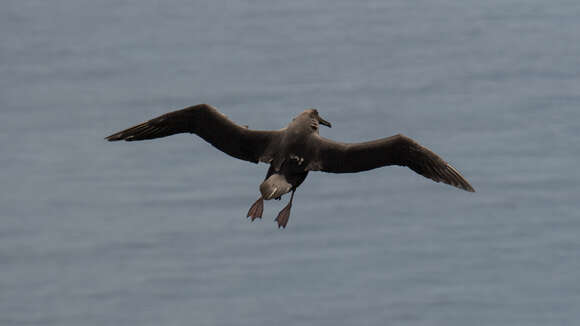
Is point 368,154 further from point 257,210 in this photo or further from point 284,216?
point 257,210

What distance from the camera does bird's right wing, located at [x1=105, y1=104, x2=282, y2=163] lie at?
31.0 m

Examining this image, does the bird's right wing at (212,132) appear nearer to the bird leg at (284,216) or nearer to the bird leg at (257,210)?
the bird leg at (257,210)

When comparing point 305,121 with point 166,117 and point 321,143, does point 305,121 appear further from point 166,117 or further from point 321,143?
point 166,117

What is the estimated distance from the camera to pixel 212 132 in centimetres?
3158

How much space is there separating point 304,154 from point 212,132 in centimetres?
206

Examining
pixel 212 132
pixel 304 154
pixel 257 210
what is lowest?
→ pixel 257 210

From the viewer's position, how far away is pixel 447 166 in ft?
99.5

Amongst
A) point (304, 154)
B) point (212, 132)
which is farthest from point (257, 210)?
point (212, 132)

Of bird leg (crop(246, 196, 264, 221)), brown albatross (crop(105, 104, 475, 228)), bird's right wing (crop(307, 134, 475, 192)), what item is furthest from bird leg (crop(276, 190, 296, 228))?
bird's right wing (crop(307, 134, 475, 192))

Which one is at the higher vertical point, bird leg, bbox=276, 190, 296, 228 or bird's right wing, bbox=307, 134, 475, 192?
bird's right wing, bbox=307, 134, 475, 192

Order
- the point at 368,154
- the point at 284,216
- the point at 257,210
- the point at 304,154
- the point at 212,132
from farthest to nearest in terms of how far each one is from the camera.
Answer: the point at 212,132
the point at 284,216
the point at 368,154
the point at 304,154
the point at 257,210

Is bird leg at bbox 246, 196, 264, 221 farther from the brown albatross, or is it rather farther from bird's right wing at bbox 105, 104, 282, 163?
bird's right wing at bbox 105, 104, 282, 163

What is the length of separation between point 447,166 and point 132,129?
18.8 feet

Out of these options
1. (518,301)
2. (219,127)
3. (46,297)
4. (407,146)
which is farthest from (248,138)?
(46,297)
